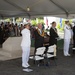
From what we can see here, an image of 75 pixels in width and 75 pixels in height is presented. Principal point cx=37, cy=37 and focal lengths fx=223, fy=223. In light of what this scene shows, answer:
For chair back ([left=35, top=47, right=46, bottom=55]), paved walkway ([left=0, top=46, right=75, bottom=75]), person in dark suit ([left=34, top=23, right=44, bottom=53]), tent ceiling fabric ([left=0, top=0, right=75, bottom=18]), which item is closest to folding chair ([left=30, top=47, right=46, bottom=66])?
chair back ([left=35, top=47, right=46, bottom=55])

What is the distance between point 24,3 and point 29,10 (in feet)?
2.97

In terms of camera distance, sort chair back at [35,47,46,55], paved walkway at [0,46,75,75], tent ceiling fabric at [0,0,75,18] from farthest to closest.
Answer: tent ceiling fabric at [0,0,75,18] → chair back at [35,47,46,55] → paved walkway at [0,46,75,75]

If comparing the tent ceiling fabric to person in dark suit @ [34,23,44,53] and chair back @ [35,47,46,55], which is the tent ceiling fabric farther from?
chair back @ [35,47,46,55]

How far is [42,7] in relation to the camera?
559 inches

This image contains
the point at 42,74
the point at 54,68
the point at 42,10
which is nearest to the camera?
the point at 42,74

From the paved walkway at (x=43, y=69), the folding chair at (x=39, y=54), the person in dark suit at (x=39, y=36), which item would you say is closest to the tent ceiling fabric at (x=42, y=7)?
the person in dark suit at (x=39, y=36)

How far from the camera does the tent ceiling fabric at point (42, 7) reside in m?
13.1

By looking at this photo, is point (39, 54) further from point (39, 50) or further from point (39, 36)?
point (39, 36)

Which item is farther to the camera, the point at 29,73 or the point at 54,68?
the point at 54,68

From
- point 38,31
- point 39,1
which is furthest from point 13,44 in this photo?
point 39,1

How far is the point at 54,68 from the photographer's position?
7.84 meters

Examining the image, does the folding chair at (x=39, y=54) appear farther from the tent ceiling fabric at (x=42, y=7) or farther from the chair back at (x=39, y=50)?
the tent ceiling fabric at (x=42, y=7)

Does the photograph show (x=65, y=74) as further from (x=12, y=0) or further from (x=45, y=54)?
(x=12, y=0)

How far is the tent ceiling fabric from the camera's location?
1308 cm
